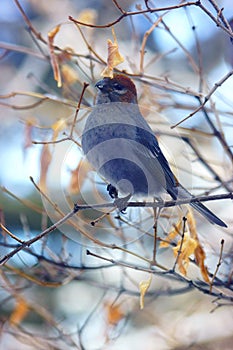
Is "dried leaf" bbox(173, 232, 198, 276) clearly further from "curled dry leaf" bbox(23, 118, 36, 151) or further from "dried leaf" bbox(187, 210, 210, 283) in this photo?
"curled dry leaf" bbox(23, 118, 36, 151)

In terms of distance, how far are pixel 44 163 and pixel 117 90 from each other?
584 mm

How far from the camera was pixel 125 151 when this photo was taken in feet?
9.57

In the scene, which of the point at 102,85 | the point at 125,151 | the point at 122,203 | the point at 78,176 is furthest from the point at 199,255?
the point at 102,85

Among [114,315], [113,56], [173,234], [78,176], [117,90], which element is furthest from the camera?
[114,315]

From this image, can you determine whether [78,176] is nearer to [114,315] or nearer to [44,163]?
[44,163]

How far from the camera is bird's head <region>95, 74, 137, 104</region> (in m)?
3.04

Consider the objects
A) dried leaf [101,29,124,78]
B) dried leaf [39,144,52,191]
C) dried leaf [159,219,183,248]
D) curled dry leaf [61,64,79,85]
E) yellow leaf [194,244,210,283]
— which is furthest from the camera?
curled dry leaf [61,64,79,85]

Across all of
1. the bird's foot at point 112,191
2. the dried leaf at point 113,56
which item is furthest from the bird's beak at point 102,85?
the dried leaf at point 113,56

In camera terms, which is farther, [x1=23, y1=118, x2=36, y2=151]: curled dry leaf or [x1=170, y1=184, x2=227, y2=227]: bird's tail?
[x1=23, y1=118, x2=36, y2=151]: curled dry leaf

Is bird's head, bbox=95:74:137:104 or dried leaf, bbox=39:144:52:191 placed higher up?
bird's head, bbox=95:74:137:104

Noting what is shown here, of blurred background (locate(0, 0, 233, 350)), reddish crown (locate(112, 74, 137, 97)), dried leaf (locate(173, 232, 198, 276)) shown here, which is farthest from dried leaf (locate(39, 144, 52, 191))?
dried leaf (locate(173, 232, 198, 276))

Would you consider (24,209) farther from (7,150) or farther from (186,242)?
(186,242)

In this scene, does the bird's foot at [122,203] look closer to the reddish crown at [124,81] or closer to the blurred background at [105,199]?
the blurred background at [105,199]

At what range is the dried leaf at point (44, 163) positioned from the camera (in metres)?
2.84
